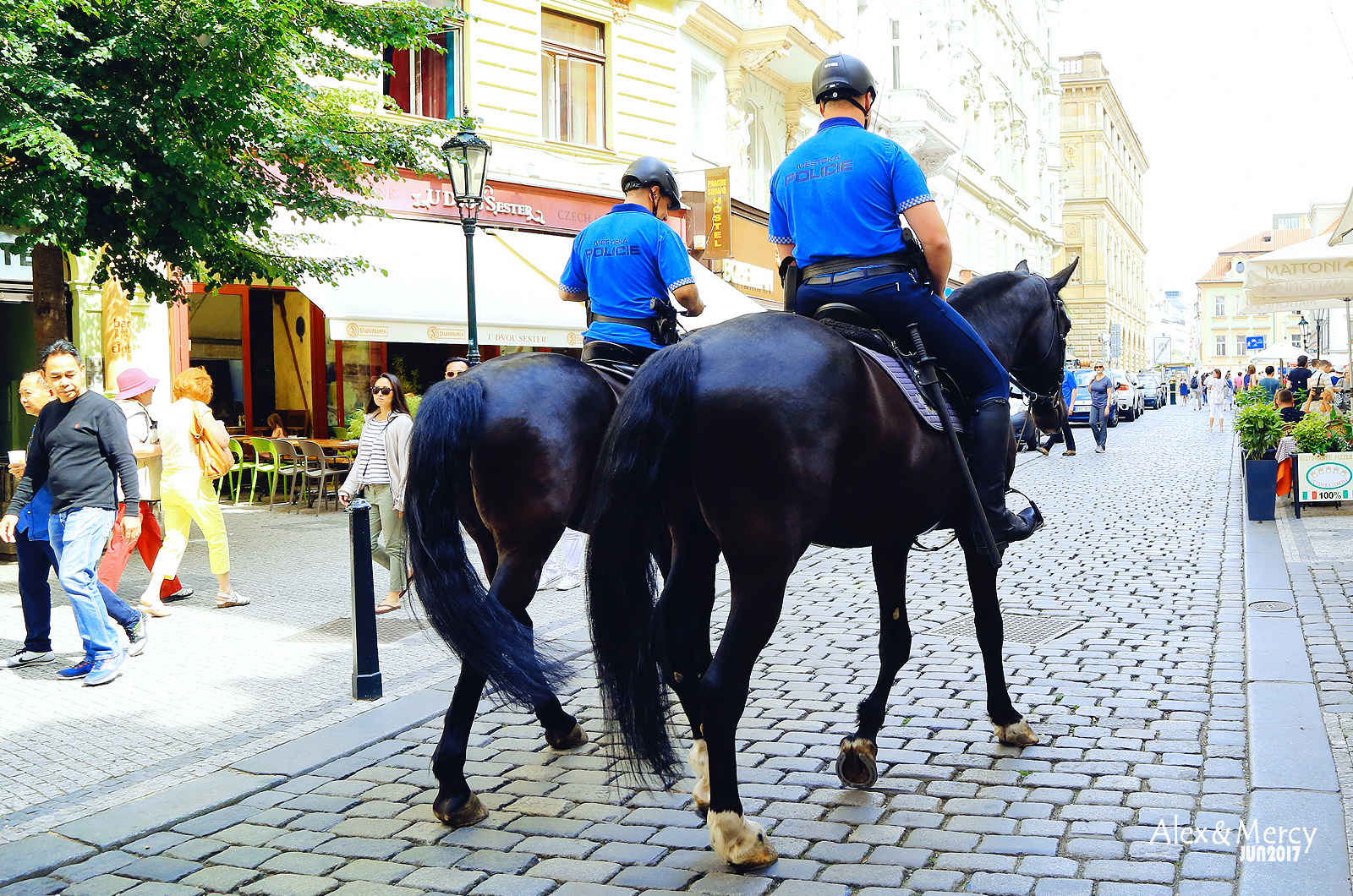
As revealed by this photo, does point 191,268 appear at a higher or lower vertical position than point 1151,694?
higher

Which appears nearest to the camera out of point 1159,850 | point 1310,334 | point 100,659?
point 1159,850

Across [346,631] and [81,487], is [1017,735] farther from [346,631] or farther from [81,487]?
[81,487]

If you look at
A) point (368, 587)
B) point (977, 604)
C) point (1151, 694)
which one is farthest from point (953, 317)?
point (368, 587)

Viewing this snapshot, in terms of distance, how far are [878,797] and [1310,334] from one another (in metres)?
55.5

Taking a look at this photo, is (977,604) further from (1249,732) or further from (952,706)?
(1249,732)

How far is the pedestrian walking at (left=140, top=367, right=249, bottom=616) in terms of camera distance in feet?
28.3

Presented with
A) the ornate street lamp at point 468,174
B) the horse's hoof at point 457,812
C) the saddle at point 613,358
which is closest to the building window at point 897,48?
the ornate street lamp at point 468,174

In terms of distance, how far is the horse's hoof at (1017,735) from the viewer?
15.4 feet

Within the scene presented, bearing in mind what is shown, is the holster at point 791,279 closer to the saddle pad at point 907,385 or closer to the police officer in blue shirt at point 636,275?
the saddle pad at point 907,385

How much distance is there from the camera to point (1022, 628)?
7.05 m

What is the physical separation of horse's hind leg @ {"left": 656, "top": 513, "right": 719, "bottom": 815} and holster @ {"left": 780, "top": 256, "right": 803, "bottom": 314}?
99 centimetres

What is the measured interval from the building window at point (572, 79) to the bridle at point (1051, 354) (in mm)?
14304

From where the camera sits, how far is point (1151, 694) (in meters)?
5.41

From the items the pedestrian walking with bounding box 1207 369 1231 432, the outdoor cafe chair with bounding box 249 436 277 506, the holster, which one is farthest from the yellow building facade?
the holster
